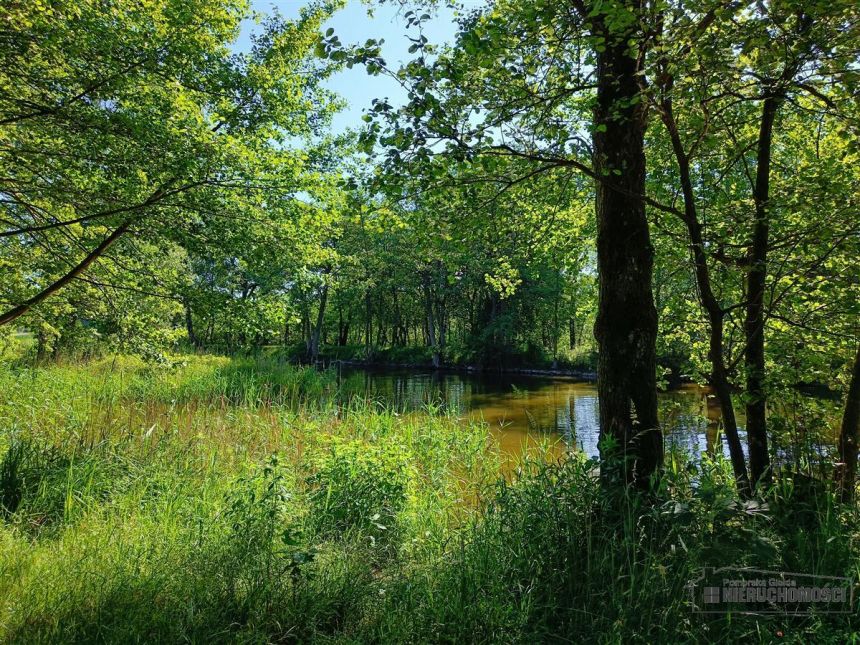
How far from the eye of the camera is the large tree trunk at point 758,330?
390 centimetres

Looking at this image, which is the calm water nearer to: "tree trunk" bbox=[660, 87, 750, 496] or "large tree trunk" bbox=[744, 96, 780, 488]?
"tree trunk" bbox=[660, 87, 750, 496]

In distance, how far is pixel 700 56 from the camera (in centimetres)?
276

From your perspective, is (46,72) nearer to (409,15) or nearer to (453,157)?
(409,15)

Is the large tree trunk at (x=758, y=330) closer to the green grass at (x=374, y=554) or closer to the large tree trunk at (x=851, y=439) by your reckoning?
the green grass at (x=374, y=554)

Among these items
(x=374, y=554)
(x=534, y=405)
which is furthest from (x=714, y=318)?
(x=534, y=405)

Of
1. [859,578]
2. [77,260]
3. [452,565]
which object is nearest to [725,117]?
[859,578]

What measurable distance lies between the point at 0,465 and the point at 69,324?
235 centimetres

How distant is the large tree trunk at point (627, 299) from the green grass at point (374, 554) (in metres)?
0.31

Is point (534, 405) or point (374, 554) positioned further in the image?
point (534, 405)

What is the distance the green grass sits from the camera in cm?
270

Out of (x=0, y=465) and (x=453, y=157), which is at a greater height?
(x=453, y=157)

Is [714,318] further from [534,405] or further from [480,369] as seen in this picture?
[480,369]

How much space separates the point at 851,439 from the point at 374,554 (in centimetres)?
402

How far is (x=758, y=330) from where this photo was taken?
390cm
